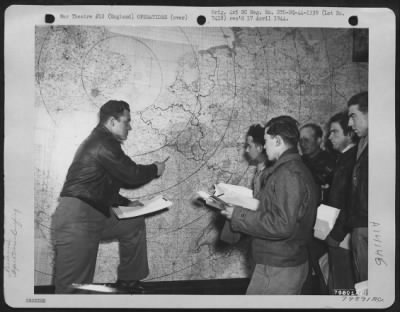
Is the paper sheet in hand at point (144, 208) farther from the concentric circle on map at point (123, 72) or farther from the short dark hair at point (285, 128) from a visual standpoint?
the short dark hair at point (285, 128)

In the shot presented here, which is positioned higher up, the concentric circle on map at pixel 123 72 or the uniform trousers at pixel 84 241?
the concentric circle on map at pixel 123 72

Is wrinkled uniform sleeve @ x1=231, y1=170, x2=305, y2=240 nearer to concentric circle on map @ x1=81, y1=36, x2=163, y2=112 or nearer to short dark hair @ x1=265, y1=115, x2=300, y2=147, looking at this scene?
short dark hair @ x1=265, y1=115, x2=300, y2=147

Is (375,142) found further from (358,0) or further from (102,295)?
(102,295)

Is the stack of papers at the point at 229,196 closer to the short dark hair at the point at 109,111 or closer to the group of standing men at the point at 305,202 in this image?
the group of standing men at the point at 305,202

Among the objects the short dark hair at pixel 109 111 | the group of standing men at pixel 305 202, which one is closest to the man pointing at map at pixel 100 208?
the short dark hair at pixel 109 111

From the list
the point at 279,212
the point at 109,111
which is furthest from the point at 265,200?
the point at 109,111

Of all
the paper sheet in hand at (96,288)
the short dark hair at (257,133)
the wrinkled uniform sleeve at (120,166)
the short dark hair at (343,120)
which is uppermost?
the short dark hair at (343,120)
